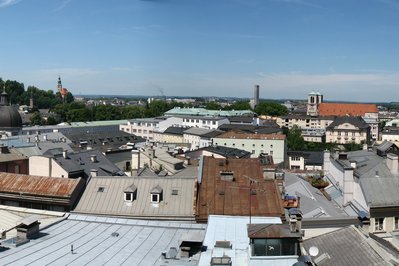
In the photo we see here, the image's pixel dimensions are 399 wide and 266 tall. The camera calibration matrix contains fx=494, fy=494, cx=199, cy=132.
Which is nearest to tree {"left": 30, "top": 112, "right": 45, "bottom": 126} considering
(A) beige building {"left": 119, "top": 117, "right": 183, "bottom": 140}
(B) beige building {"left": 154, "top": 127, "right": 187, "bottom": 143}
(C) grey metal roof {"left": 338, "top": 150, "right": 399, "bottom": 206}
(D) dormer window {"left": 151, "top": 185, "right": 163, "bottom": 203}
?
(A) beige building {"left": 119, "top": 117, "right": 183, "bottom": 140}

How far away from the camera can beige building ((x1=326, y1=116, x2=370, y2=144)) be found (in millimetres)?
103875

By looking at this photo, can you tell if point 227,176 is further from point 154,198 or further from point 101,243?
point 101,243

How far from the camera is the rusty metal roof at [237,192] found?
20.8 metres

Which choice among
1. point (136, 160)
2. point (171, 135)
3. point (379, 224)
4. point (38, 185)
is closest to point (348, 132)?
point (171, 135)

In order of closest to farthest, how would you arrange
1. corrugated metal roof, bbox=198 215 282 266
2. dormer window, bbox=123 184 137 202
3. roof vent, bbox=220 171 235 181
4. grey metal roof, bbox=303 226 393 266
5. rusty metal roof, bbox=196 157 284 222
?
corrugated metal roof, bbox=198 215 282 266 < grey metal roof, bbox=303 226 393 266 < rusty metal roof, bbox=196 157 284 222 < dormer window, bbox=123 184 137 202 < roof vent, bbox=220 171 235 181

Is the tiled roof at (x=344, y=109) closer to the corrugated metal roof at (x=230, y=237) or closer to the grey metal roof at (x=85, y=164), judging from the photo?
the grey metal roof at (x=85, y=164)

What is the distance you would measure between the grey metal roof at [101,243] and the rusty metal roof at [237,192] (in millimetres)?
3673

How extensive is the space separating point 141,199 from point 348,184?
985 centimetres

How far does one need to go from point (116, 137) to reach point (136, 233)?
56.7 metres

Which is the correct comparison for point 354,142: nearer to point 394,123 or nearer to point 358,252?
point 394,123

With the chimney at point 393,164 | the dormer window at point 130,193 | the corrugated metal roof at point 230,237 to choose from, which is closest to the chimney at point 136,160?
the dormer window at point 130,193

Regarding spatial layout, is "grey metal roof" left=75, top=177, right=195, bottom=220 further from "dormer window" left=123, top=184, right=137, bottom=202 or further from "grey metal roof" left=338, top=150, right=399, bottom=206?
"grey metal roof" left=338, top=150, right=399, bottom=206

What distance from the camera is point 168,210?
21.9m

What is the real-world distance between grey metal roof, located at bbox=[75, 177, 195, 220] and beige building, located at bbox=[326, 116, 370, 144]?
284ft
